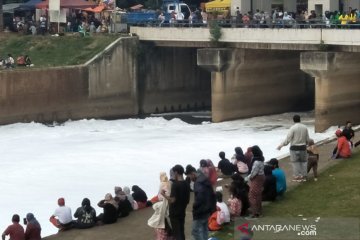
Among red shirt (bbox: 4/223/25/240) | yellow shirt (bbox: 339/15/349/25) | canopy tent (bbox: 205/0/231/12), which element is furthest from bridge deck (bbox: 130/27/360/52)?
red shirt (bbox: 4/223/25/240)

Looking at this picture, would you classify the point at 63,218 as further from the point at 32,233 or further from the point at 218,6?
the point at 218,6

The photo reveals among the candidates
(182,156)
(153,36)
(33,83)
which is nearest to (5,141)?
(33,83)

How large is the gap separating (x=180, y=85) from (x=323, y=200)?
105ft

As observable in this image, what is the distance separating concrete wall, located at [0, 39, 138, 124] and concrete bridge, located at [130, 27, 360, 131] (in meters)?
2.65

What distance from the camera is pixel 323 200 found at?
19516mm

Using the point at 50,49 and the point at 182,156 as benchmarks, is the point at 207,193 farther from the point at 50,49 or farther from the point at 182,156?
the point at 50,49

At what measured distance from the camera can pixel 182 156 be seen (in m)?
35.4

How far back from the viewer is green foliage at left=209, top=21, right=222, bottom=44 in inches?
1809

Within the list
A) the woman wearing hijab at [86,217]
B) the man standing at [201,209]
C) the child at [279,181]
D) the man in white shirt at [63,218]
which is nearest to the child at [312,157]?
the child at [279,181]

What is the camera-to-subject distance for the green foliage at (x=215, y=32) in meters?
45.9

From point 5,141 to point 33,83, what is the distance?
497 cm

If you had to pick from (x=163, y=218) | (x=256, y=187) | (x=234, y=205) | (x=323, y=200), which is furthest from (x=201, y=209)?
(x=323, y=200)

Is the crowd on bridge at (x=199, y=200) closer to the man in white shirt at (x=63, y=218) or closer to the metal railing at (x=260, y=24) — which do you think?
the man in white shirt at (x=63, y=218)

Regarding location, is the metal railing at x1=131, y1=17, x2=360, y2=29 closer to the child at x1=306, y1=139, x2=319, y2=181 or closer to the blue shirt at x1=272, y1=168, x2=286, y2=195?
the child at x1=306, y1=139, x2=319, y2=181
